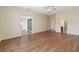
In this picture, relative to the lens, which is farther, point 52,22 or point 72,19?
point 52,22

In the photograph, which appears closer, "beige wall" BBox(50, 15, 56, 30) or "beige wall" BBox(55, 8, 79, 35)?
"beige wall" BBox(55, 8, 79, 35)

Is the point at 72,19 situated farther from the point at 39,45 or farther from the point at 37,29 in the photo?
the point at 39,45

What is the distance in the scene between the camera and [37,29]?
34.9ft

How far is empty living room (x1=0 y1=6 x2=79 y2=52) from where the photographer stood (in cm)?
489

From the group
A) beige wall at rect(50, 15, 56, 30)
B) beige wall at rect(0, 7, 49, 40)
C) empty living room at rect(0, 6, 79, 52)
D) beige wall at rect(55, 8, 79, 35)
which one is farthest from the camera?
beige wall at rect(50, 15, 56, 30)

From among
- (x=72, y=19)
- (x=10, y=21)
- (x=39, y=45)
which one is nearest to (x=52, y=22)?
(x=72, y=19)

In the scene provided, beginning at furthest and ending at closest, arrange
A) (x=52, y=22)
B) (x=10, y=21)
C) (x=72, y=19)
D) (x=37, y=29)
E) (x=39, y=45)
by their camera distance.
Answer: (x=52, y=22), (x=37, y=29), (x=72, y=19), (x=10, y=21), (x=39, y=45)

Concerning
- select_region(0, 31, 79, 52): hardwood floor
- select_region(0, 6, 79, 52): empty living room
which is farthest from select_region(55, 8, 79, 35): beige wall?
select_region(0, 31, 79, 52): hardwood floor

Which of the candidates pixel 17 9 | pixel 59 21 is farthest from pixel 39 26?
pixel 17 9

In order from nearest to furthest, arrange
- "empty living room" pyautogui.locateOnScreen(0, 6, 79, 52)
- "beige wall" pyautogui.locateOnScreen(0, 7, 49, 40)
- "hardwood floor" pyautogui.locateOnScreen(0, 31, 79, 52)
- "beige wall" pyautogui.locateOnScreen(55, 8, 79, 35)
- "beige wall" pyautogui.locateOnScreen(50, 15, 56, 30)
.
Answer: "hardwood floor" pyautogui.locateOnScreen(0, 31, 79, 52) → "empty living room" pyautogui.locateOnScreen(0, 6, 79, 52) → "beige wall" pyautogui.locateOnScreen(0, 7, 49, 40) → "beige wall" pyautogui.locateOnScreen(55, 8, 79, 35) → "beige wall" pyautogui.locateOnScreen(50, 15, 56, 30)

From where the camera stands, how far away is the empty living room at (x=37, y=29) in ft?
16.1

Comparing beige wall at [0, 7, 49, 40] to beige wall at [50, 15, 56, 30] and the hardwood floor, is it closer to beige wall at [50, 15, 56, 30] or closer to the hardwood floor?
the hardwood floor
